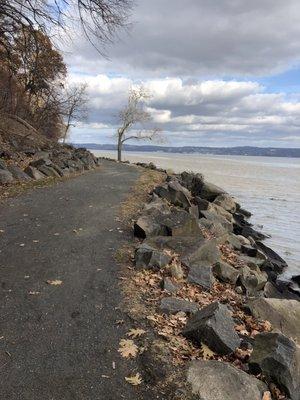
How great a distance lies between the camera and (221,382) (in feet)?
17.4

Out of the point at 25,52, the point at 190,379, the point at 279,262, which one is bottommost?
the point at 279,262

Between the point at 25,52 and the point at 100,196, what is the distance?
5.73 m

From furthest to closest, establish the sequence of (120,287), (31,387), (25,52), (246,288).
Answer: (25,52), (246,288), (120,287), (31,387)

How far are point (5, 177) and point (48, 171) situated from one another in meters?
3.71

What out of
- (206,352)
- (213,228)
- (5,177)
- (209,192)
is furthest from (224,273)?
(209,192)

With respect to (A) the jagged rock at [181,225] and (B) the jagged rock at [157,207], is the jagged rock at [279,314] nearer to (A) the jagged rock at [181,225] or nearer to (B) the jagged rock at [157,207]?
(A) the jagged rock at [181,225]

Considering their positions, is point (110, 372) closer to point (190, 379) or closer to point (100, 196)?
point (190, 379)

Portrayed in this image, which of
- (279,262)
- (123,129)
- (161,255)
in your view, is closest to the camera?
(161,255)

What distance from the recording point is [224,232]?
15.2 meters

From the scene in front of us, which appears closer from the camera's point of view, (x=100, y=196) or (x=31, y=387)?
(x=31, y=387)

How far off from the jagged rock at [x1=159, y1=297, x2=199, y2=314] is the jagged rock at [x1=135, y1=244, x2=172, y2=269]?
1.52 metres

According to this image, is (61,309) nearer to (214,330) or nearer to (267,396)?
(214,330)

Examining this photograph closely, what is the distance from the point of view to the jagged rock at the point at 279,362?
18.1ft

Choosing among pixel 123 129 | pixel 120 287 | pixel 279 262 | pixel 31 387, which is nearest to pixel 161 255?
pixel 120 287
